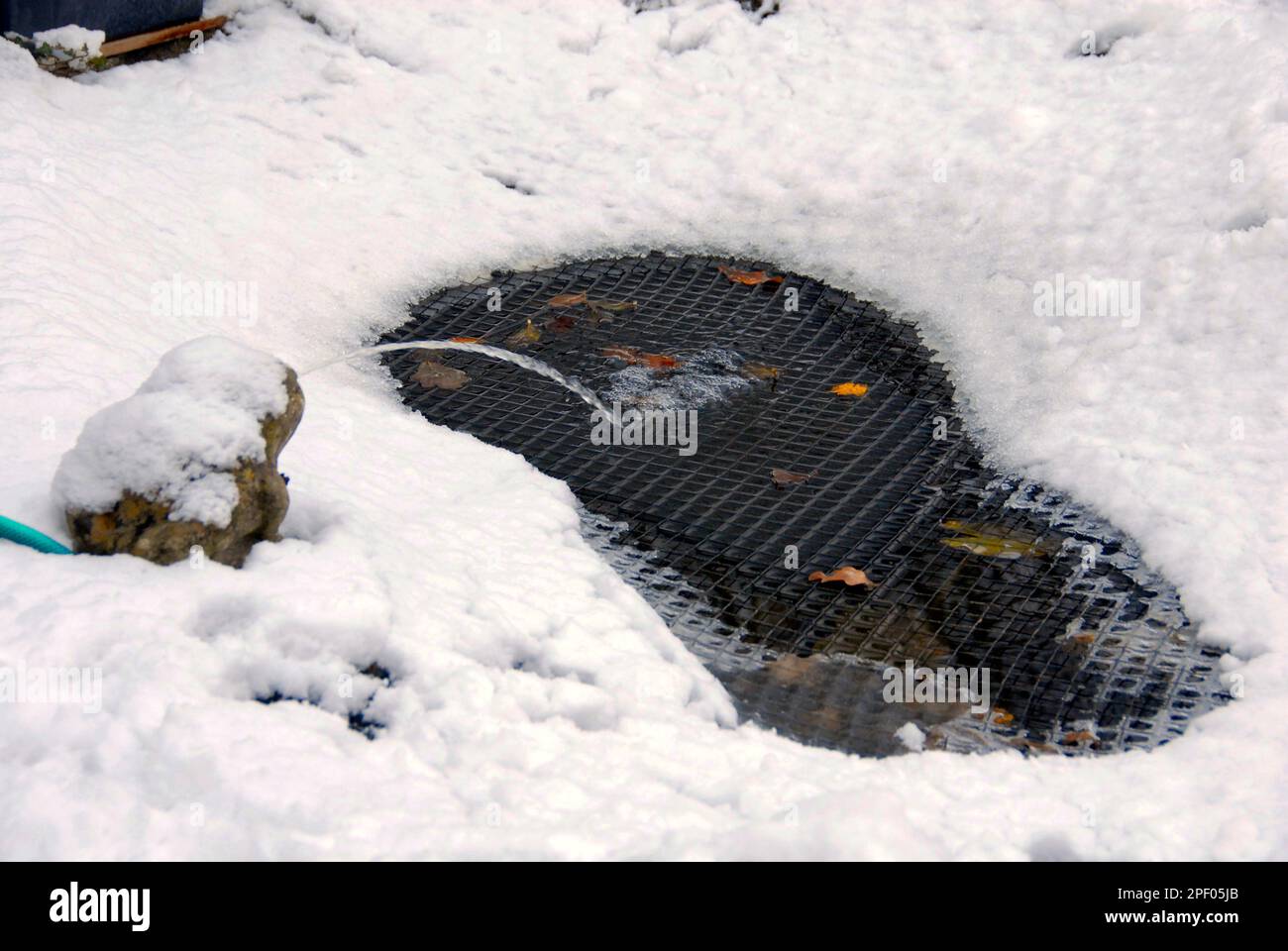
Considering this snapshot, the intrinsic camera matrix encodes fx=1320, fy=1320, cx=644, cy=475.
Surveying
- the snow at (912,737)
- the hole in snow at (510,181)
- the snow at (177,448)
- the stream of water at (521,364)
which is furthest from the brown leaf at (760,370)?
the snow at (177,448)

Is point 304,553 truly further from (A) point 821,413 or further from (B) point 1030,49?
(B) point 1030,49

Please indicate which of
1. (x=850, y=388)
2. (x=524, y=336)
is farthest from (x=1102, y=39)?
(x=524, y=336)

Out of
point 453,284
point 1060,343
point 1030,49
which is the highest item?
point 1030,49

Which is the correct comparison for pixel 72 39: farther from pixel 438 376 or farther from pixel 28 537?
pixel 28 537

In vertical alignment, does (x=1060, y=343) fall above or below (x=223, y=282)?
above

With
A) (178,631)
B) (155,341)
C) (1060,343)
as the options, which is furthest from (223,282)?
(1060,343)

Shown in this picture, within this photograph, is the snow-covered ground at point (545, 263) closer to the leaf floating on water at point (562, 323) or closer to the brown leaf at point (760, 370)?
the leaf floating on water at point (562, 323)
